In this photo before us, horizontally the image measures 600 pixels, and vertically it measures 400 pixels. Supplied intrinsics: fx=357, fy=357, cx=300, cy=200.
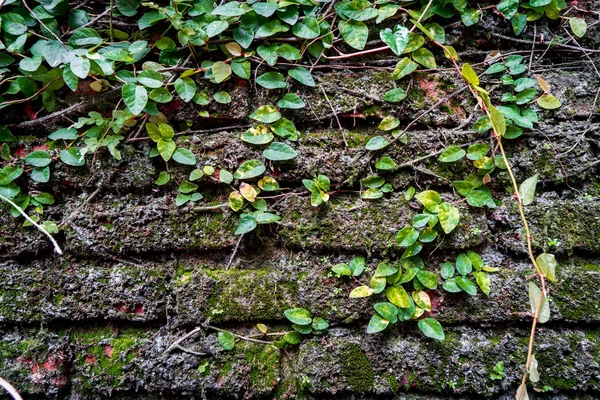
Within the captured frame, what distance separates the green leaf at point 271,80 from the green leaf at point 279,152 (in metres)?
0.17

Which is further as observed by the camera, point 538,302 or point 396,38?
point 396,38

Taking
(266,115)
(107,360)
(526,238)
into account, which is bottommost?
(107,360)

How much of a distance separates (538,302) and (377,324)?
1.24ft

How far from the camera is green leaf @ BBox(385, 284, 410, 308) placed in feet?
2.95

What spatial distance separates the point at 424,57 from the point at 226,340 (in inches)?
37.0

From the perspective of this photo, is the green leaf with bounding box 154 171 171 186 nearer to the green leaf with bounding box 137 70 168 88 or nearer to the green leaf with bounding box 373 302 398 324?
the green leaf with bounding box 137 70 168 88

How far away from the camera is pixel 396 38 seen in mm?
993

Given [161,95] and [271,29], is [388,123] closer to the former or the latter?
[271,29]

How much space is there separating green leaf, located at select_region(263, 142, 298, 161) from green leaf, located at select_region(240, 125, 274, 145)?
1.0 inches

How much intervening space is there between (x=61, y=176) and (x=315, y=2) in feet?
2.82

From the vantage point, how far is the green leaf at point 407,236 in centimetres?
93

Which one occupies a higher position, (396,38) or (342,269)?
(396,38)

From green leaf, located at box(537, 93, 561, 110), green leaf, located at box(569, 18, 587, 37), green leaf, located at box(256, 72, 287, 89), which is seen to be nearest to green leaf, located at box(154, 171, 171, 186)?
green leaf, located at box(256, 72, 287, 89)

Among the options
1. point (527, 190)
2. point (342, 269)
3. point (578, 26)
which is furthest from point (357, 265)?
point (578, 26)
